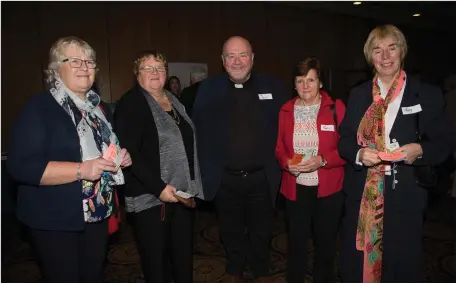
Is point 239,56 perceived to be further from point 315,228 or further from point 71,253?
point 71,253

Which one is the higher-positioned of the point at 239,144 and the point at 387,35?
the point at 387,35

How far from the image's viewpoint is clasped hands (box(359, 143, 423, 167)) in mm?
1850

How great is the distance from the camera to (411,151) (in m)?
1.85

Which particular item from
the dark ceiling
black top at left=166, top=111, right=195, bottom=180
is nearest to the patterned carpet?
black top at left=166, top=111, right=195, bottom=180

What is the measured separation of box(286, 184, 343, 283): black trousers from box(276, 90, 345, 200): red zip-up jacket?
6 centimetres

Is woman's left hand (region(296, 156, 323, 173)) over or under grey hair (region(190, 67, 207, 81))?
under

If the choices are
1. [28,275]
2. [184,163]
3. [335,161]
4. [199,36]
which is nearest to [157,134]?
[184,163]

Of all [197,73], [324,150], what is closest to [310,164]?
[324,150]

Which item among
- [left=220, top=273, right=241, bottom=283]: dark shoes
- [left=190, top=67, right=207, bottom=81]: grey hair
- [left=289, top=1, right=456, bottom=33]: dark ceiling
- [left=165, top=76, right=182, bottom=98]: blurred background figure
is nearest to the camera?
[left=220, top=273, right=241, bottom=283]: dark shoes

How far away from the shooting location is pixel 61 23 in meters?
5.93

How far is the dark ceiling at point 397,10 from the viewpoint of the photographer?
8469 millimetres

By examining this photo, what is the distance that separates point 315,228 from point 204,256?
1461 millimetres

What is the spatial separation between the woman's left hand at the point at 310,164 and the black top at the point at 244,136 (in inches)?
15.4

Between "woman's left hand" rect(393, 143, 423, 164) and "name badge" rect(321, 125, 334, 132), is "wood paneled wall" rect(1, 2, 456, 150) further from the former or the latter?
"woman's left hand" rect(393, 143, 423, 164)
